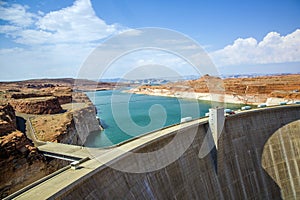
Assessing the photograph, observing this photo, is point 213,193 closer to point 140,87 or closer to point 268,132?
point 268,132

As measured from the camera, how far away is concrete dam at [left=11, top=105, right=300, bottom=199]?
26.4ft

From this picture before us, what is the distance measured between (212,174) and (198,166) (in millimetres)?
1254

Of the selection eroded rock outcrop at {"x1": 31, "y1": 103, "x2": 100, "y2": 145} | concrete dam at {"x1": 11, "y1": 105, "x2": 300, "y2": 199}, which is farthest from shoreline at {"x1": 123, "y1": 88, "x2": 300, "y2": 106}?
eroded rock outcrop at {"x1": 31, "y1": 103, "x2": 100, "y2": 145}

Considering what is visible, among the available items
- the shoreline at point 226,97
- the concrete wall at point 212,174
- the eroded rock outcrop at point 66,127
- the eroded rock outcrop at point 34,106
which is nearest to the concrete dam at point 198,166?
the concrete wall at point 212,174

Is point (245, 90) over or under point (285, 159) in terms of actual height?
over

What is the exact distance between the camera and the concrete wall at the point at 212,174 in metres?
8.28

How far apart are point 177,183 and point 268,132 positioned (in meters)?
9.44

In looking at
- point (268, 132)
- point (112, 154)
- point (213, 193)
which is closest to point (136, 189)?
point (112, 154)

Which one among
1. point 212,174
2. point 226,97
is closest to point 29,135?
point 212,174

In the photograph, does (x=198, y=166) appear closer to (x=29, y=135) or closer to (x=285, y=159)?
(x=285, y=159)

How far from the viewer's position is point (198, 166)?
12.4m

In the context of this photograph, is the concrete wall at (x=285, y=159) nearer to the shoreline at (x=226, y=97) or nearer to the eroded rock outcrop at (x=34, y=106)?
the shoreline at (x=226, y=97)

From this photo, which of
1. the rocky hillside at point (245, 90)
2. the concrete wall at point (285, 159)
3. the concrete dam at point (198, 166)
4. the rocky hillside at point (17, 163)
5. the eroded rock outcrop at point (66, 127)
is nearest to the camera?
the concrete dam at point (198, 166)

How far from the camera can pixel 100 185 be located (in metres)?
8.04
